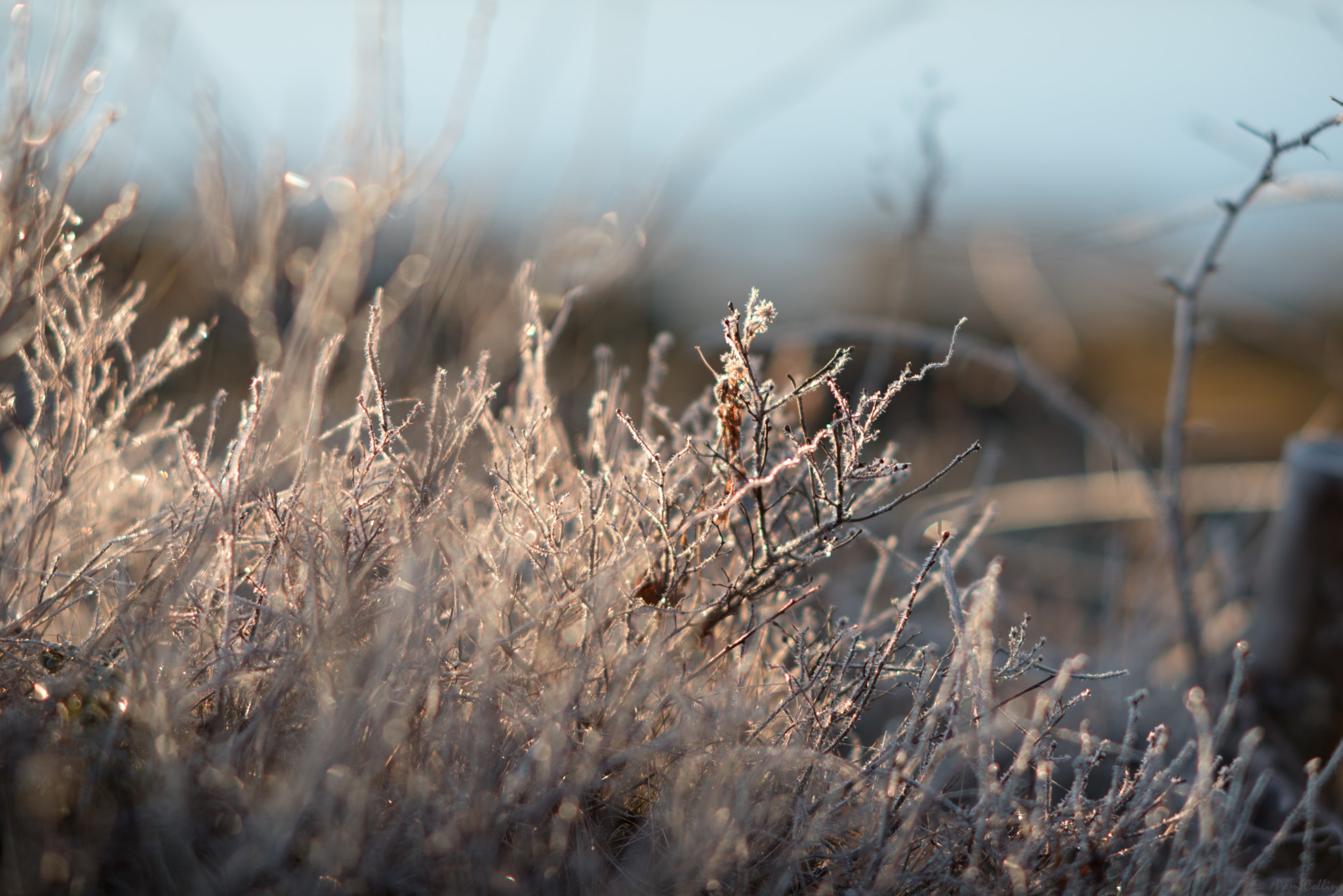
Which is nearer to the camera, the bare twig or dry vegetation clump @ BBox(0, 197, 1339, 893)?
dry vegetation clump @ BBox(0, 197, 1339, 893)

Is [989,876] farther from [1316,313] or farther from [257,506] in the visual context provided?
[1316,313]

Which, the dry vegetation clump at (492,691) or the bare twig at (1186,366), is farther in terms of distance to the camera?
the bare twig at (1186,366)

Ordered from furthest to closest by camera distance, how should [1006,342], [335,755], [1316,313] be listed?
[1006,342]
[1316,313]
[335,755]

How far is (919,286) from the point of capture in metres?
8.43

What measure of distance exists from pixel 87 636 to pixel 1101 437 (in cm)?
233

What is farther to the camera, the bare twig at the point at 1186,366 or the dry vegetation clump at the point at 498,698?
the bare twig at the point at 1186,366

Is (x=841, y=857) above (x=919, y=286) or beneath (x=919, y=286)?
above

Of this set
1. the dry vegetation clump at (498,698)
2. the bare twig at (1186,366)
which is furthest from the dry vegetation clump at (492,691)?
the bare twig at (1186,366)

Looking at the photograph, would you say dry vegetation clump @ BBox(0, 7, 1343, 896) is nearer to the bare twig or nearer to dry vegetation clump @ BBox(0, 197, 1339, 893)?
dry vegetation clump @ BBox(0, 197, 1339, 893)

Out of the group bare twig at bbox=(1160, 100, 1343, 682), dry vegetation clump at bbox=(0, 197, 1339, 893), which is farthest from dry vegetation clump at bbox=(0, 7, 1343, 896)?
bare twig at bbox=(1160, 100, 1343, 682)

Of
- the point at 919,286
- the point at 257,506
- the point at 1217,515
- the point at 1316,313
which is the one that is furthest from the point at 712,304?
the point at 257,506

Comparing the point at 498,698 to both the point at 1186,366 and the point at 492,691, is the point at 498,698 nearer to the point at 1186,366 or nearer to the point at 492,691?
the point at 492,691

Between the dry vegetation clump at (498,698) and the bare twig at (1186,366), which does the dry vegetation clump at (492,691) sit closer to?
the dry vegetation clump at (498,698)

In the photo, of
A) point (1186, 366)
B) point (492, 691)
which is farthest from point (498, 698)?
point (1186, 366)
